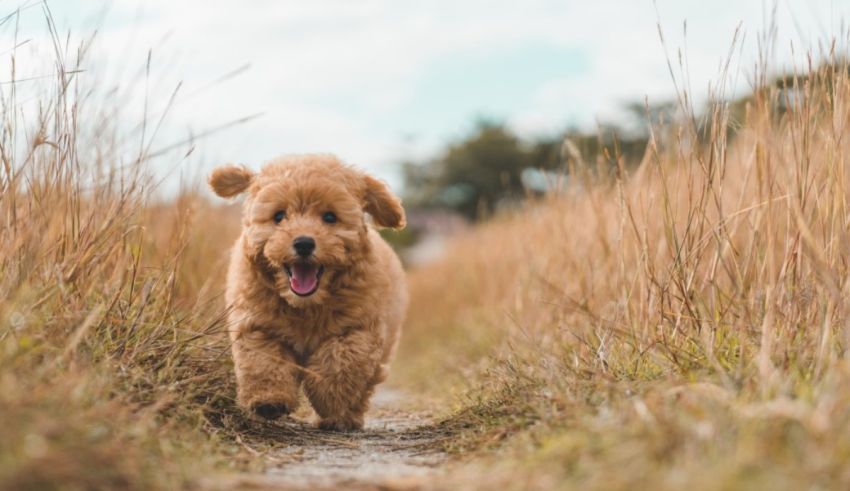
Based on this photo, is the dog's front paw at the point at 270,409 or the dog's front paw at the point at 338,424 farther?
the dog's front paw at the point at 338,424

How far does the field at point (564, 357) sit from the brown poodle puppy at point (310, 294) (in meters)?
0.22

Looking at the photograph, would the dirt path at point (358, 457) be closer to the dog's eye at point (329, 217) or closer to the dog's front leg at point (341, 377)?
the dog's front leg at point (341, 377)

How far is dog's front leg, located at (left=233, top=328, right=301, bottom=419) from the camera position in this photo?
417 centimetres

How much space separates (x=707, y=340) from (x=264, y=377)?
1885 mm

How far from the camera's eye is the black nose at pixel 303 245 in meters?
4.32

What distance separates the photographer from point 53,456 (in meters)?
2.32

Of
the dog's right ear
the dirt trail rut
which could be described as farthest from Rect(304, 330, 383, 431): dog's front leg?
the dog's right ear

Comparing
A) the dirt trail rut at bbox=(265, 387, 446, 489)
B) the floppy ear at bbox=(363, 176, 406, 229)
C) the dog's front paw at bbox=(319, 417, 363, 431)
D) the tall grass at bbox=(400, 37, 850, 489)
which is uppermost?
the floppy ear at bbox=(363, 176, 406, 229)

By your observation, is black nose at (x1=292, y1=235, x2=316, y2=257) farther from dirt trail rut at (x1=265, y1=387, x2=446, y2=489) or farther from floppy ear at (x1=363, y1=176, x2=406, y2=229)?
dirt trail rut at (x1=265, y1=387, x2=446, y2=489)

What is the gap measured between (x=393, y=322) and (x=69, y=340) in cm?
235

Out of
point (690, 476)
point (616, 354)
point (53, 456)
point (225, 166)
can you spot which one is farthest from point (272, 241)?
point (690, 476)

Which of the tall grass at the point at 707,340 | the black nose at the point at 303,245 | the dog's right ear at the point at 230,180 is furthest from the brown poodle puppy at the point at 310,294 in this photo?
the tall grass at the point at 707,340

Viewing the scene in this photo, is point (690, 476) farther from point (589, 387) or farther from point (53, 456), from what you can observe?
point (53, 456)

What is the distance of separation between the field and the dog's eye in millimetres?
706
